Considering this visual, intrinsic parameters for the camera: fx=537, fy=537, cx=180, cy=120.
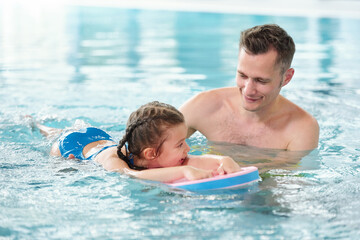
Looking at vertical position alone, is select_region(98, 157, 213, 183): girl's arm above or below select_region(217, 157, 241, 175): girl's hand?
below

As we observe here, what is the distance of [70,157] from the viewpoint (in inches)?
157

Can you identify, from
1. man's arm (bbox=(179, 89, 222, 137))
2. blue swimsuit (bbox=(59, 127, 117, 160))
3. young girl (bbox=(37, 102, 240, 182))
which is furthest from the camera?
man's arm (bbox=(179, 89, 222, 137))

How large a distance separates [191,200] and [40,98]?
3.82 metres

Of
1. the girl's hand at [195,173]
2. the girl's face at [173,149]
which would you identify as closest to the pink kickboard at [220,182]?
the girl's hand at [195,173]

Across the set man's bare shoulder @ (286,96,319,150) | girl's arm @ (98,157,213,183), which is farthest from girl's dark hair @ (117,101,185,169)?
man's bare shoulder @ (286,96,319,150)

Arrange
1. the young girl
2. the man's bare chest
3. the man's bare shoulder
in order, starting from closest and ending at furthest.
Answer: the young girl, the man's bare shoulder, the man's bare chest

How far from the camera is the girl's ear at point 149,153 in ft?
11.4

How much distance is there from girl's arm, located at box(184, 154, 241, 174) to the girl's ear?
24 cm

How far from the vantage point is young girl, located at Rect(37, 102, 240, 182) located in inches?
130

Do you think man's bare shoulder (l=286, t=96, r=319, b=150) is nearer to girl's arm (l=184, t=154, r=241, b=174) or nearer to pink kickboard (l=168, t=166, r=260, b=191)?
girl's arm (l=184, t=154, r=241, b=174)

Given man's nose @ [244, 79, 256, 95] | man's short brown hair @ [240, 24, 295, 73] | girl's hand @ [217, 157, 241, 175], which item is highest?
man's short brown hair @ [240, 24, 295, 73]

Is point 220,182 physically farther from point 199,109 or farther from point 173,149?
point 199,109

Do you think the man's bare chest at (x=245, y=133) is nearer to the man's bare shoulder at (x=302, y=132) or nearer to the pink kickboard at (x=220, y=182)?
the man's bare shoulder at (x=302, y=132)

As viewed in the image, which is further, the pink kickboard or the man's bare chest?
the man's bare chest
